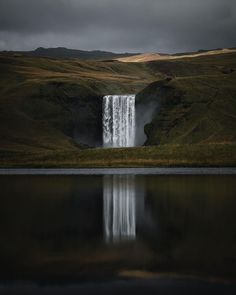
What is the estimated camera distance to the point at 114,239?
30.4 meters

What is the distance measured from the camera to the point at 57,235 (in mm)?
31062

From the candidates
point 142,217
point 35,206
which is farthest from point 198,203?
point 35,206

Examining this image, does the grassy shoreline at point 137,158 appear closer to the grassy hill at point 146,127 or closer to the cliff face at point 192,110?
the grassy hill at point 146,127

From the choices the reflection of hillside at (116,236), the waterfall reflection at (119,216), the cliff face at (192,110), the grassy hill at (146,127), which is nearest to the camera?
the reflection of hillside at (116,236)

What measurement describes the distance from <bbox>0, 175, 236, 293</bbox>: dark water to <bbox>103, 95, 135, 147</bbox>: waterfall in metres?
118

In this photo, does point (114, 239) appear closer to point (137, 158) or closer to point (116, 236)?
point (116, 236)

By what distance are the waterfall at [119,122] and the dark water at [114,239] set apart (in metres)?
118

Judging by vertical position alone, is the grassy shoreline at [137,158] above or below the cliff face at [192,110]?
below

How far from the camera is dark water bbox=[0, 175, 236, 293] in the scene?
74.6ft

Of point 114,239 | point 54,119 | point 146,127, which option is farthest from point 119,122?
point 114,239

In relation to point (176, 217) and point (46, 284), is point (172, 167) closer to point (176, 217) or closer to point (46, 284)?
point (176, 217)

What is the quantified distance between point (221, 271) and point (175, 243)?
19.2 ft

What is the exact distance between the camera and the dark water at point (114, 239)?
22.8 meters

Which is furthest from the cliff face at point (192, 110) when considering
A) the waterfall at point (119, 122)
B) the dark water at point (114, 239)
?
the dark water at point (114, 239)
